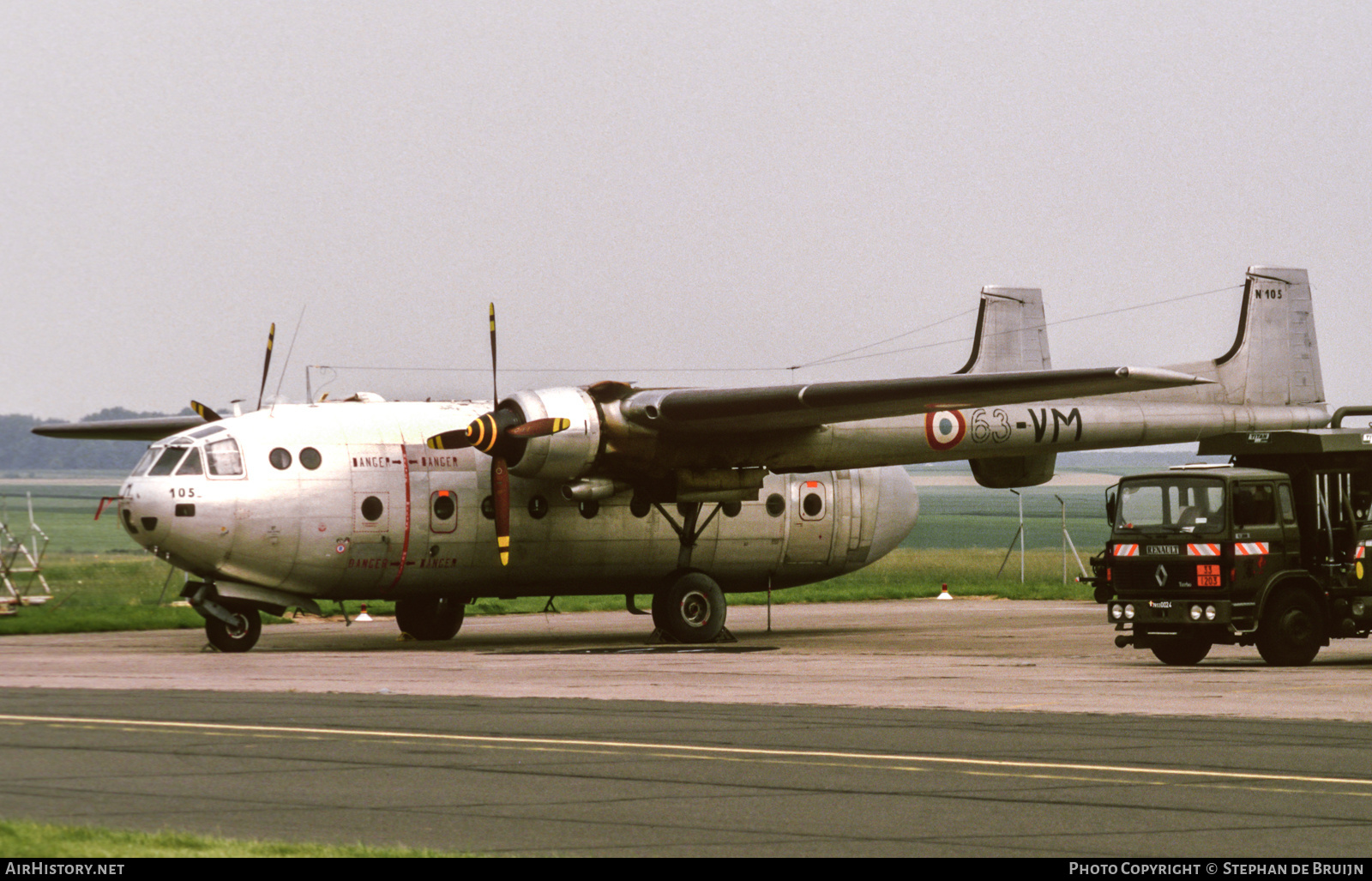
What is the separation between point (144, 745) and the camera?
13.6m

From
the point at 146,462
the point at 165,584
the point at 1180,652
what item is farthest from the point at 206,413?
the point at 1180,652

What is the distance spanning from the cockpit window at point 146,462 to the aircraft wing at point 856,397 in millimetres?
7570

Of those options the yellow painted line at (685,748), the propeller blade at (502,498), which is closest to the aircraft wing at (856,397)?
the propeller blade at (502,498)

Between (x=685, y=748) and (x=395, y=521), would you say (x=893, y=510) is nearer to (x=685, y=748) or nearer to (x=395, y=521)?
(x=395, y=521)

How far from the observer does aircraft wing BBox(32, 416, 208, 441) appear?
3366 centimetres

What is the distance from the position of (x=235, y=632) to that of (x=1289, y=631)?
630 inches

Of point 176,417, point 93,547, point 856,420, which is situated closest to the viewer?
point 856,420

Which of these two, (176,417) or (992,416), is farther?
(176,417)

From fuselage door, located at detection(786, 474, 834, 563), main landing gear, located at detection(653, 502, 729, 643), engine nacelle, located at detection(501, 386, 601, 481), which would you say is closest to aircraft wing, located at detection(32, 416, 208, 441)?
engine nacelle, located at detection(501, 386, 601, 481)

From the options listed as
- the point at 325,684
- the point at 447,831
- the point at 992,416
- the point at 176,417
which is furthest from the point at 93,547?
the point at 447,831

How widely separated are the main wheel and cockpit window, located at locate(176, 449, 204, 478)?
330 inches

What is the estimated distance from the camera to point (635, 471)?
2914 cm

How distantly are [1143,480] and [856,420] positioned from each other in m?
6.88
